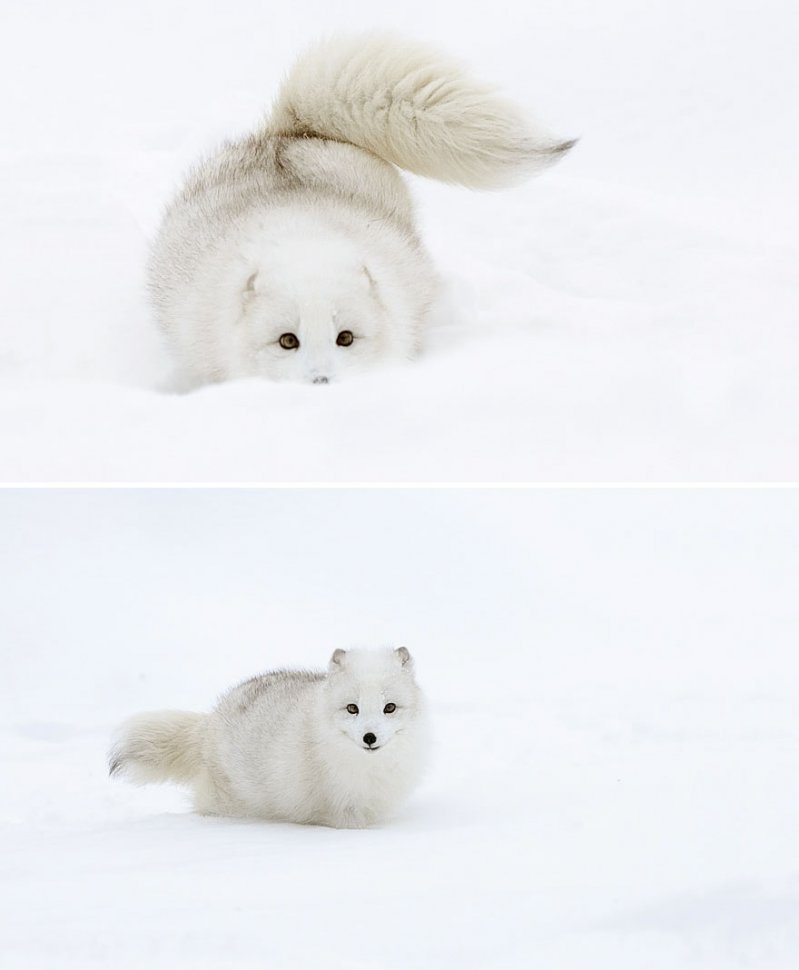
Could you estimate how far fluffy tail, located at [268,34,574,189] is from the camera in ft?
14.2

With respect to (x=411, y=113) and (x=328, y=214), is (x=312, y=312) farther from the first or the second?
(x=411, y=113)

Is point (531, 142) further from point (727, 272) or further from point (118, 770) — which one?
point (118, 770)

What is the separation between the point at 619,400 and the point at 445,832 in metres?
1.08

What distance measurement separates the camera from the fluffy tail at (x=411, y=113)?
14.2ft

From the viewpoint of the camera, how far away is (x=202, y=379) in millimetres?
3941

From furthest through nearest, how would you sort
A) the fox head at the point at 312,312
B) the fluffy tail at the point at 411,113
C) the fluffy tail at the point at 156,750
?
1. the fluffy tail at the point at 411,113
2. the fluffy tail at the point at 156,750
3. the fox head at the point at 312,312

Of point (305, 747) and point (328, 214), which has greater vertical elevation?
point (328, 214)

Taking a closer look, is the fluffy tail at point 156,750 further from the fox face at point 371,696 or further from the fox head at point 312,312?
the fox head at point 312,312

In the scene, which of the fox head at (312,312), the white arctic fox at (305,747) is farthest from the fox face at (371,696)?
the fox head at (312,312)

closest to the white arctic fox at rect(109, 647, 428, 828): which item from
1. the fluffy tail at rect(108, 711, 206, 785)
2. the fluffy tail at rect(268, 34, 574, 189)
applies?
the fluffy tail at rect(108, 711, 206, 785)

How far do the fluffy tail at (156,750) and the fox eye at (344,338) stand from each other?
1.21 m

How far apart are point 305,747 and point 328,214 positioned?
157cm

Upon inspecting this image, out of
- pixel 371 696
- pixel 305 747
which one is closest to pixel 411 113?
pixel 371 696

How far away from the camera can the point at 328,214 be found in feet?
13.4
